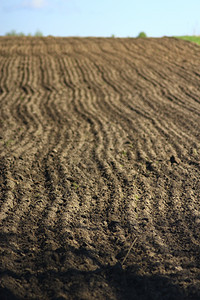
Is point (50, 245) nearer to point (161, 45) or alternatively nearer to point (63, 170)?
point (63, 170)

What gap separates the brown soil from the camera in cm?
315

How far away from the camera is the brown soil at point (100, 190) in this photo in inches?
124

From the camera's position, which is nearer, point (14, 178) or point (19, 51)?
point (14, 178)

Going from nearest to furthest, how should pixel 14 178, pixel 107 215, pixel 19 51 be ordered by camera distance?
pixel 107 215 < pixel 14 178 < pixel 19 51

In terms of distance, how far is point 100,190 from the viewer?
5086 millimetres

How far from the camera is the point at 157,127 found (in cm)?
803

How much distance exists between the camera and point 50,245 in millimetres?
3607

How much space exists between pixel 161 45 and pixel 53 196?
1560 centimetres

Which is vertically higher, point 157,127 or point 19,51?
point 19,51

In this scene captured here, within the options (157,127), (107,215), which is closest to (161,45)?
(157,127)

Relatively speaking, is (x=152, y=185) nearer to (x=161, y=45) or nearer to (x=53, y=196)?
(x=53, y=196)

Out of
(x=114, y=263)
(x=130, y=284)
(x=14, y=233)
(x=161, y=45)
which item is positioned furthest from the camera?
(x=161, y=45)

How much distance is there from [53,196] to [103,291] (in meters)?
2.07

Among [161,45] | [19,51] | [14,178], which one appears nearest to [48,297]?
[14,178]
